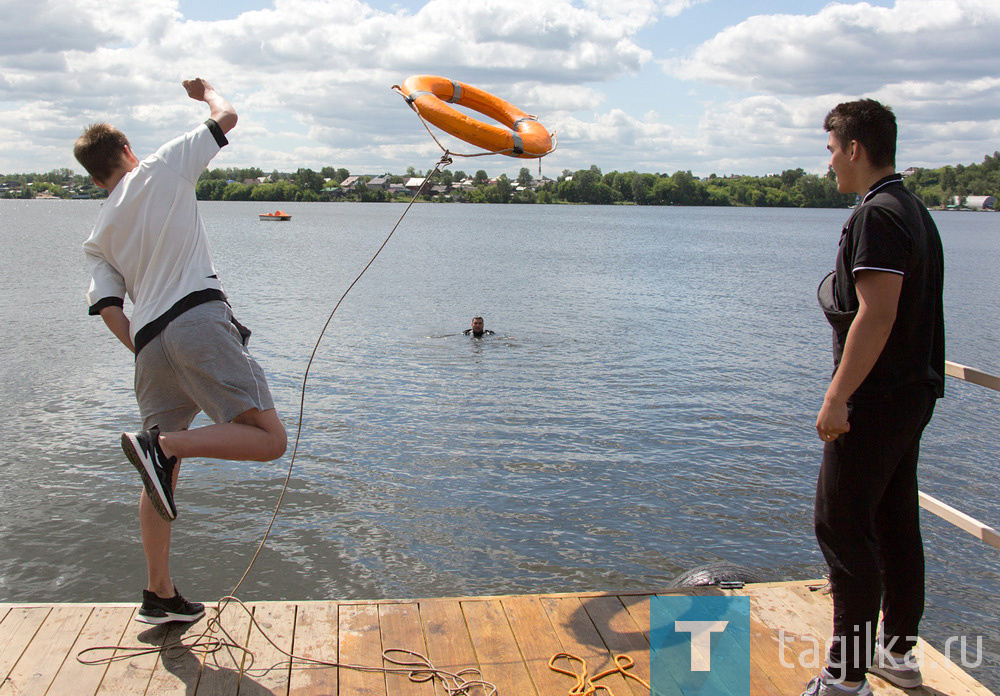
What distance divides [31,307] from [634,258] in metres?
29.3

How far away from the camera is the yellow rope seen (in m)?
2.85

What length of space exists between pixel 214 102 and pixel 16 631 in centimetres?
227

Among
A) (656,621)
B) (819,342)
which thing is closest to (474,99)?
(656,621)

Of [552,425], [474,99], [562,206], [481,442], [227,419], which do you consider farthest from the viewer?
[562,206]

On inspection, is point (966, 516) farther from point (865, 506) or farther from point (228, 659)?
point (228, 659)

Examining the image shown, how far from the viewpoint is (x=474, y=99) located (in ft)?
19.8

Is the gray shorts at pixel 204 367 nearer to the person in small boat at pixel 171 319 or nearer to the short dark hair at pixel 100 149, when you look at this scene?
the person in small boat at pixel 171 319

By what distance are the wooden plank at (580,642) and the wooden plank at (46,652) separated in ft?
6.21

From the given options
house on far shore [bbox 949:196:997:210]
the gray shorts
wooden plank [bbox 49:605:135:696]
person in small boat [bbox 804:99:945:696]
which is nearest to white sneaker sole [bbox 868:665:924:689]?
person in small boat [bbox 804:99:945:696]

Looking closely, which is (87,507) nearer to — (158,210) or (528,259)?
(158,210)

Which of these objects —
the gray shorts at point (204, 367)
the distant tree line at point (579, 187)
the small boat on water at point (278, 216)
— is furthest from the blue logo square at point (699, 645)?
the distant tree line at point (579, 187)

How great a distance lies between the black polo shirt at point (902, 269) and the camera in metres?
2.46

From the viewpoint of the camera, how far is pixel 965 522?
329 centimetres

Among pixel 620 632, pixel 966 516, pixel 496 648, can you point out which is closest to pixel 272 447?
pixel 496 648
